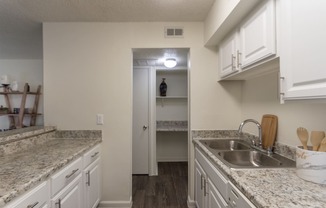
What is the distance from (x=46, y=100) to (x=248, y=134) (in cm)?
239

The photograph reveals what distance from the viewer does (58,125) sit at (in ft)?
8.52

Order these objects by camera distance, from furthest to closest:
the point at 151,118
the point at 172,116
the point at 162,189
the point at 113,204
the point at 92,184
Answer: the point at 172,116 < the point at 151,118 < the point at 162,189 < the point at 113,204 < the point at 92,184

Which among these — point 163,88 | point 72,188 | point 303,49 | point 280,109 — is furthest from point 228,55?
point 163,88

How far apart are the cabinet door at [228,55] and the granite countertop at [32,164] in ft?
5.26

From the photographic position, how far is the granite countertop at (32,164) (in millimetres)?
1067

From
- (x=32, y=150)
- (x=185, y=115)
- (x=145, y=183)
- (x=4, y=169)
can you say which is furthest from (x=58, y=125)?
(x=185, y=115)

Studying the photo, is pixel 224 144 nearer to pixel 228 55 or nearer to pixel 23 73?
pixel 228 55

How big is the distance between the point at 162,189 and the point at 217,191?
191 cm

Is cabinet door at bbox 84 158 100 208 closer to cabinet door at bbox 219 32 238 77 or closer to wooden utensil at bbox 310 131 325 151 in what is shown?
cabinet door at bbox 219 32 238 77

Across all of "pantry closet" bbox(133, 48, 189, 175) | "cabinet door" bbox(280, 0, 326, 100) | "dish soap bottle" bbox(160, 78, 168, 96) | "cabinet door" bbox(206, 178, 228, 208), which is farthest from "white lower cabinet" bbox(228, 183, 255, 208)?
"dish soap bottle" bbox(160, 78, 168, 96)

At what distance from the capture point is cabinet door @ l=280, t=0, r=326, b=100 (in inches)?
36.8

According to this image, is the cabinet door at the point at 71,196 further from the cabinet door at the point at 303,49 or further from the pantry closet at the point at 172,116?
the pantry closet at the point at 172,116

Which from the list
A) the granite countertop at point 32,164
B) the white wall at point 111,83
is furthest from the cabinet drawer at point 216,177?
the granite countertop at point 32,164

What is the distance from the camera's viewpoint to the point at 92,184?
89.0 inches
